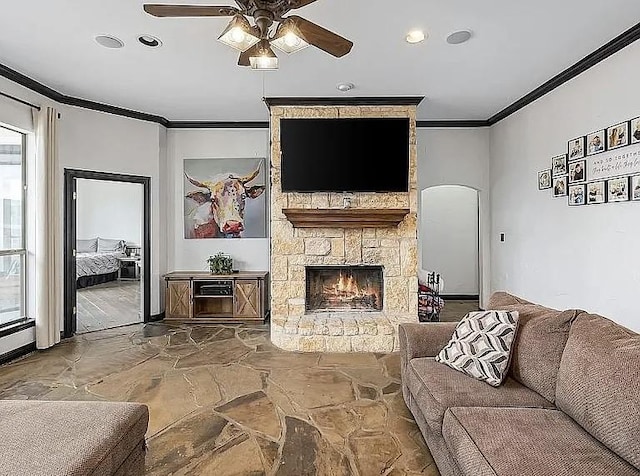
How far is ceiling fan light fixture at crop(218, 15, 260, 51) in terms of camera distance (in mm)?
2365

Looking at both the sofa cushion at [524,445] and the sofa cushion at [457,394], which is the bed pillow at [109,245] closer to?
the sofa cushion at [457,394]

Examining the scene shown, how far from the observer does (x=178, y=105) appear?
18.7ft

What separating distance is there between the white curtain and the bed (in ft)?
7.10

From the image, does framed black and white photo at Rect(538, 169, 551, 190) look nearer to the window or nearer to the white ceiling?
the white ceiling

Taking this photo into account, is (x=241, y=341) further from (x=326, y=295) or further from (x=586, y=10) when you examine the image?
(x=586, y=10)

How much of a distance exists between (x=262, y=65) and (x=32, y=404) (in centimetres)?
221

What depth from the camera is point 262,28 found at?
239cm

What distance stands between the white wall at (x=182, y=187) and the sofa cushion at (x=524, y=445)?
4.85m

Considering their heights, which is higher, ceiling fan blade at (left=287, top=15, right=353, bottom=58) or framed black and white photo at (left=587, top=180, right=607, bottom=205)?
ceiling fan blade at (left=287, top=15, right=353, bottom=58)

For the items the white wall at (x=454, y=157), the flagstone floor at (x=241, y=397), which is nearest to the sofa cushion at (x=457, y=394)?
the flagstone floor at (x=241, y=397)

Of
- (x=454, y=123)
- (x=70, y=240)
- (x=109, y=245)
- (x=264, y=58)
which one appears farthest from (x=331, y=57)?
(x=109, y=245)

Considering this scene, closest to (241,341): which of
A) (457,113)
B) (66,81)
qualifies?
(66,81)

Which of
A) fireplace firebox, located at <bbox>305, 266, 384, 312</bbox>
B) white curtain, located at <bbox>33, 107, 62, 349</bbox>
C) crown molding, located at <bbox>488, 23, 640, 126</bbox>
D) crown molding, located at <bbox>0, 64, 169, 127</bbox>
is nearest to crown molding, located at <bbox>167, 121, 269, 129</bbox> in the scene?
crown molding, located at <bbox>0, 64, 169, 127</bbox>

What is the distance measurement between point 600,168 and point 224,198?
470 centimetres
